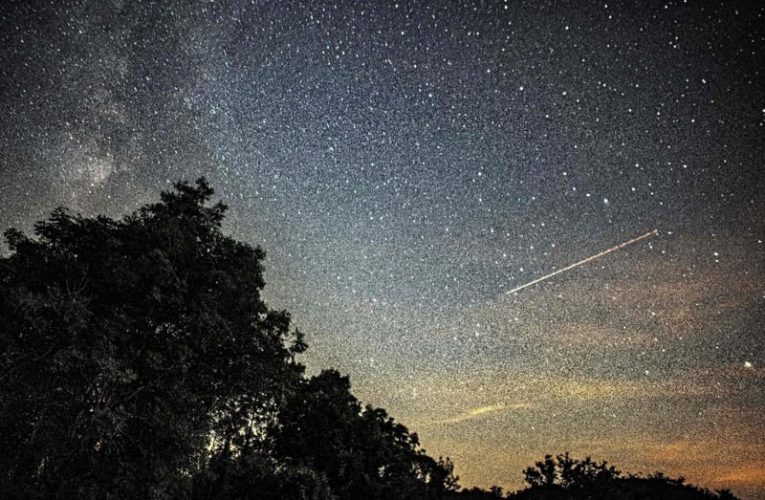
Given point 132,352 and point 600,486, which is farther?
point 600,486

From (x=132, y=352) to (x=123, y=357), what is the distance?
289mm

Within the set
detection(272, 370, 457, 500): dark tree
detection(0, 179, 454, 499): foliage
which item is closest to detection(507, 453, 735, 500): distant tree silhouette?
detection(272, 370, 457, 500): dark tree

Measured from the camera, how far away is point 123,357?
45.2 feet

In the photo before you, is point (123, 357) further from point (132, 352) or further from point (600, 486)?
point (600, 486)

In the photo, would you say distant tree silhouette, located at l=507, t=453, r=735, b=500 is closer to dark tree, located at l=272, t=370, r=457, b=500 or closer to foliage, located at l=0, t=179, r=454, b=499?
dark tree, located at l=272, t=370, r=457, b=500

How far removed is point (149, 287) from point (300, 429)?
54.7 feet

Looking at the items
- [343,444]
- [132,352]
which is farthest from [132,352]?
[343,444]

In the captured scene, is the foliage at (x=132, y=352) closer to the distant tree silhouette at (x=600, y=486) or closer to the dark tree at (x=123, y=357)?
the dark tree at (x=123, y=357)

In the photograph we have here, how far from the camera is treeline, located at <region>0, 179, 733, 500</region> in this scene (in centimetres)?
1269

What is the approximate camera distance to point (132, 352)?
14.0 metres

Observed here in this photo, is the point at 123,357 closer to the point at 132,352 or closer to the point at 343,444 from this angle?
the point at 132,352

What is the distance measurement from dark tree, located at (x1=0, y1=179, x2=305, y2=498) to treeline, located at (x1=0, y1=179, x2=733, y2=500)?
0.03m

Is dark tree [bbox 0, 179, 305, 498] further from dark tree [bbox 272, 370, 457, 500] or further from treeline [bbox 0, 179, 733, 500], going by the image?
dark tree [bbox 272, 370, 457, 500]

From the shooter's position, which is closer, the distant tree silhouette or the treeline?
the treeline
